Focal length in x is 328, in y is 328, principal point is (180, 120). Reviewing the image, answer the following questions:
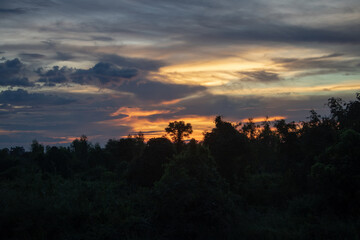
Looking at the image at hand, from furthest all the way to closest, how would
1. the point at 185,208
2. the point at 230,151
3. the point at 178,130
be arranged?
1. the point at 178,130
2. the point at 230,151
3. the point at 185,208

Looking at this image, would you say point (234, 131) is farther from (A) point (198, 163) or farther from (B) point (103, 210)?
(B) point (103, 210)

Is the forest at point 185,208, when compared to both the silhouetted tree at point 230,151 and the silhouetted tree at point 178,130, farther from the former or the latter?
the silhouetted tree at point 178,130

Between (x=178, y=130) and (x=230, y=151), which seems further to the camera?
(x=178, y=130)

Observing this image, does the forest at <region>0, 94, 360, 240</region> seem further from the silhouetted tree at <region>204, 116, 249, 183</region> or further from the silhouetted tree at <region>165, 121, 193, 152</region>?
the silhouetted tree at <region>165, 121, 193, 152</region>

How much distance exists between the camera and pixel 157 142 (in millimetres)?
24297

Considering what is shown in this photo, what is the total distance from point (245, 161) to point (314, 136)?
577cm

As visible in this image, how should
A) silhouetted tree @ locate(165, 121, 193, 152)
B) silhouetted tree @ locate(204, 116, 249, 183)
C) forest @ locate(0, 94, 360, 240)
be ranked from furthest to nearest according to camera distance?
silhouetted tree @ locate(165, 121, 193, 152) → silhouetted tree @ locate(204, 116, 249, 183) → forest @ locate(0, 94, 360, 240)

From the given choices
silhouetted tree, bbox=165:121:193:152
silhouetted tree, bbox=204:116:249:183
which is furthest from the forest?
silhouetted tree, bbox=165:121:193:152

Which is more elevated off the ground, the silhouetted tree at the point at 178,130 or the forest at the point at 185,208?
the silhouetted tree at the point at 178,130

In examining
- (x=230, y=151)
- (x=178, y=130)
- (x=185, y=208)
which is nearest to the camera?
(x=185, y=208)

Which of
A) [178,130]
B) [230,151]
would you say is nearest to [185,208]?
[230,151]

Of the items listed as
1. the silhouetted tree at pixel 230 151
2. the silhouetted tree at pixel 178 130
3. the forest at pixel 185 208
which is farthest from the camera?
the silhouetted tree at pixel 178 130

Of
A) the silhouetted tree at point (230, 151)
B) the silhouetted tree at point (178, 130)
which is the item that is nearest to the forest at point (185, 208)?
the silhouetted tree at point (230, 151)

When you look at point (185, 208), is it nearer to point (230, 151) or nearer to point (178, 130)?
point (230, 151)
